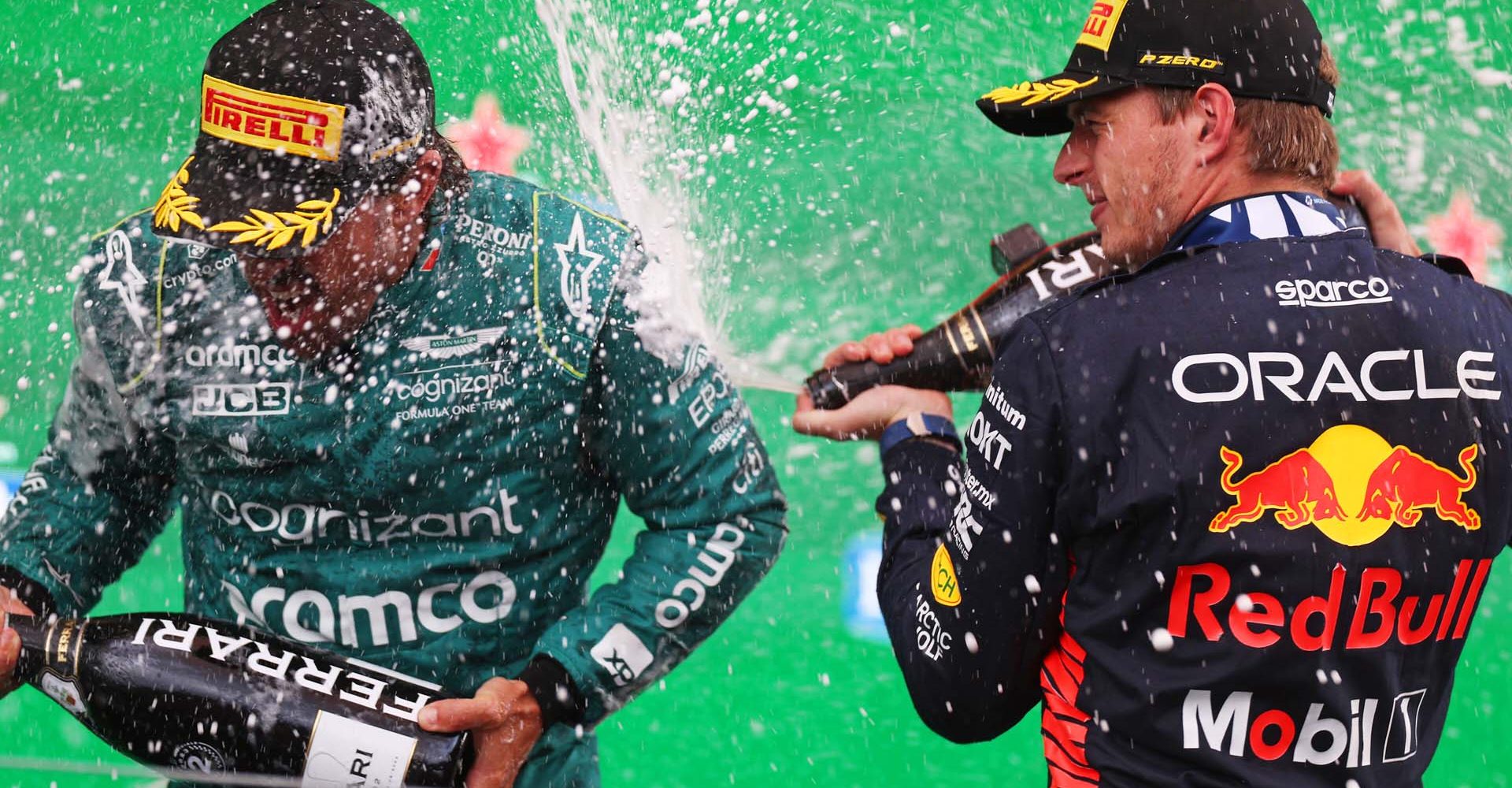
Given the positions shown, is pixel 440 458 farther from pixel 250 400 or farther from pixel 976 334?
pixel 976 334

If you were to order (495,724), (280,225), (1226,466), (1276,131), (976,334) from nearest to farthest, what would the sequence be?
1. (1226,466)
2. (1276,131)
3. (280,225)
4. (495,724)
5. (976,334)

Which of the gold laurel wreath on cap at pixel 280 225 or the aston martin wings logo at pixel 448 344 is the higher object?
the gold laurel wreath on cap at pixel 280 225

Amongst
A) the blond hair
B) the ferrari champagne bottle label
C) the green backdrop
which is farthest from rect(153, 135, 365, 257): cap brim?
the green backdrop

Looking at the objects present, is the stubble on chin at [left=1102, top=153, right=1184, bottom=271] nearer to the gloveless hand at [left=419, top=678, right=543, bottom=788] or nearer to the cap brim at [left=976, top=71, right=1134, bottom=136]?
the cap brim at [left=976, top=71, right=1134, bottom=136]

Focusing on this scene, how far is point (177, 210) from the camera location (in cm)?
167

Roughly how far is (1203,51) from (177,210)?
3.84 feet

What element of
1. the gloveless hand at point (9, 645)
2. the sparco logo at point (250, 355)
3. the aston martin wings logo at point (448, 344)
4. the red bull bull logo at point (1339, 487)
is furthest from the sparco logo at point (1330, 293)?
the gloveless hand at point (9, 645)

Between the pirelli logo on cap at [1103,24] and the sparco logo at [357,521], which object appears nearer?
the pirelli logo on cap at [1103,24]

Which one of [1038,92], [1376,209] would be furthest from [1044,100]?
[1376,209]

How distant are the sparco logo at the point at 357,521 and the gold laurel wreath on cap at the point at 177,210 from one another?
0.38 meters

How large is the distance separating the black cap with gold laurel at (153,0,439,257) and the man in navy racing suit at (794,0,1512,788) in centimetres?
80

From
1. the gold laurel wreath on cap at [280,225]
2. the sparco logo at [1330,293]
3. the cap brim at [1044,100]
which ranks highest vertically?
the cap brim at [1044,100]

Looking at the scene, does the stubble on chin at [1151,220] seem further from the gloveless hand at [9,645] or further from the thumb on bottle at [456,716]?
the gloveless hand at [9,645]

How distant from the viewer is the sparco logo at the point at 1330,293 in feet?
4.20
